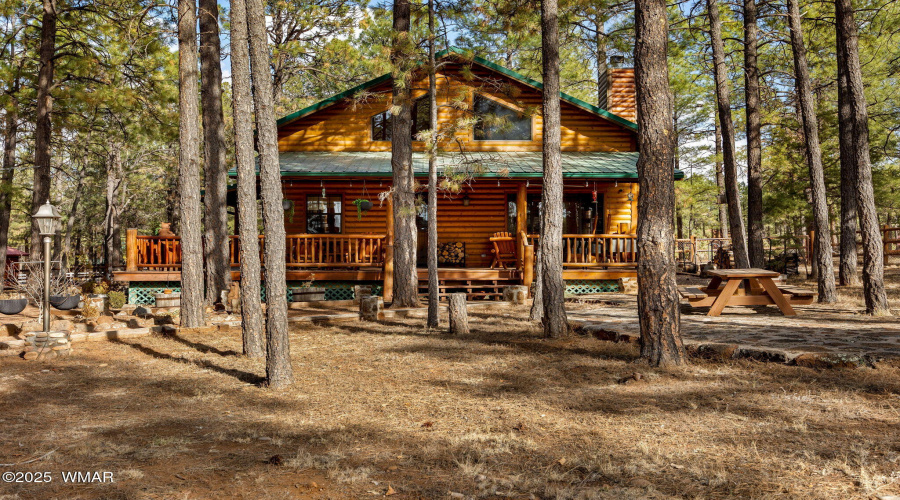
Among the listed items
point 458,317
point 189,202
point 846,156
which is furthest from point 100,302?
point 846,156

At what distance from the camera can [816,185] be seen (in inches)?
522

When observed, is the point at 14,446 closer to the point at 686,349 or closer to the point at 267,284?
the point at 267,284

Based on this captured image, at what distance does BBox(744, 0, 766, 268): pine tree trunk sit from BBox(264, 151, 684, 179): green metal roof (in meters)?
1.97

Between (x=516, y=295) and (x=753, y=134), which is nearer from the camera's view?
(x=516, y=295)

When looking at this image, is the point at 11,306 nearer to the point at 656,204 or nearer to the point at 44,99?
the point at 44,99

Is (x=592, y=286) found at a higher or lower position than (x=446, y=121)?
lower

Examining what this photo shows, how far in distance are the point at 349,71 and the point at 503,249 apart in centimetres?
1224

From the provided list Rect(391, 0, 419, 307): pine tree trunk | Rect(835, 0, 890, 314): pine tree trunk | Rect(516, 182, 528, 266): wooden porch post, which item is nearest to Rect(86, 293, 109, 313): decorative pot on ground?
Rect(391, 0, 419, 307): pine tree trunk

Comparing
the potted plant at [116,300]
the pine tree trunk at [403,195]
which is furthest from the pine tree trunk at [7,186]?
the pine tree trunk at [403,195]

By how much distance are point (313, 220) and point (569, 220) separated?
7958 mm

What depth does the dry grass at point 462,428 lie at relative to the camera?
12.4 feet

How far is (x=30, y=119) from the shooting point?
18.8 m

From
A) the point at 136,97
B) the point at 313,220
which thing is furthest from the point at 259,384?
the point at 313,220

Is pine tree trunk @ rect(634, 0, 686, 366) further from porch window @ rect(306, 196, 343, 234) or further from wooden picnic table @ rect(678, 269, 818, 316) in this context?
porch window @ rect(306, 196, 343, 234)
